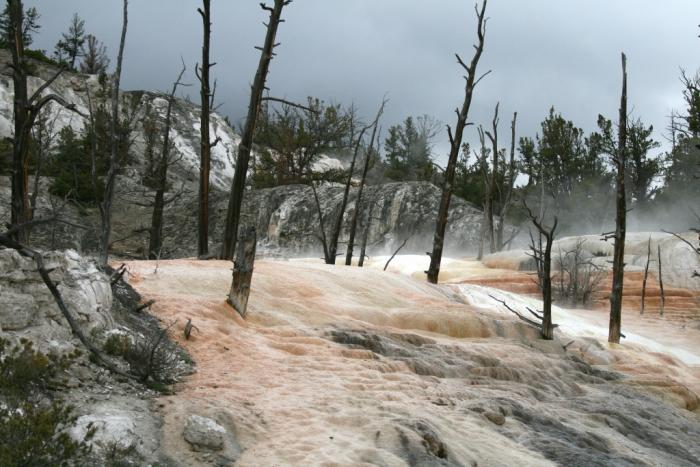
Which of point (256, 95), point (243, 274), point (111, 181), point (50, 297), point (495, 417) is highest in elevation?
point (256, 95)

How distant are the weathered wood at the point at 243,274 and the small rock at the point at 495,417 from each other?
3275 millimetres

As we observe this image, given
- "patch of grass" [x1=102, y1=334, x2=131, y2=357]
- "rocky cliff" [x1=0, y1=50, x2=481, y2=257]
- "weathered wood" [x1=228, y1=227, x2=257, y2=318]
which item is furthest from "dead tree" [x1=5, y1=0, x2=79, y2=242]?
"rocky cliff" [x1=0, y1=50, x2=481, y2=257]

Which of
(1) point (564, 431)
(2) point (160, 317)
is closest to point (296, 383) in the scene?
(2) point (160, 317)

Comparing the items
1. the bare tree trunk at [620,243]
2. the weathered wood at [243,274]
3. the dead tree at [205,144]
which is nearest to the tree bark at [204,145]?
the dead tree at [205,144]

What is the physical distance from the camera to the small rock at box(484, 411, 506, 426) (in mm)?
6008

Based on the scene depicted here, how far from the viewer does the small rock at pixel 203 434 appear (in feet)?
14.3

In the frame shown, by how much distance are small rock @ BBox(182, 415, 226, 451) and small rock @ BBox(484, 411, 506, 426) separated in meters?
2.47

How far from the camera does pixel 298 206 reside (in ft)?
92.2

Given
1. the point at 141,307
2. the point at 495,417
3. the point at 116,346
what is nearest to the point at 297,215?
the point at 141,307

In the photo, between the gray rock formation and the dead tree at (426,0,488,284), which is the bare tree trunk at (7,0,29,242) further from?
the dead tree at (426,0,488,284)

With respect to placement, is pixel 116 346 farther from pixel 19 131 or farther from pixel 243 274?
pixel 19 131

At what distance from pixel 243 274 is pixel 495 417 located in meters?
3.50

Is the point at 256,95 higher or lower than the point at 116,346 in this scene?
higher

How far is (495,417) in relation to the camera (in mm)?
6035
